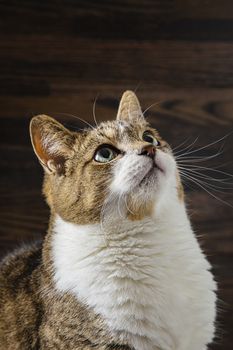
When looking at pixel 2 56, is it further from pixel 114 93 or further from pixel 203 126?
pixel 203 126

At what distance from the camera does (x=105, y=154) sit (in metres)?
1.12

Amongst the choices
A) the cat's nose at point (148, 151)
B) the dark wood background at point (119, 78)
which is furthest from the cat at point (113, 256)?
the dark wood background at point (119, 78)

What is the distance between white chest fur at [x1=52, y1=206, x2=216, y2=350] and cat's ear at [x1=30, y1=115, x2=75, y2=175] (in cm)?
12

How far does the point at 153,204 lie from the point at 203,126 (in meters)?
0.55

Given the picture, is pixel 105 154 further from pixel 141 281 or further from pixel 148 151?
pixel 141 281

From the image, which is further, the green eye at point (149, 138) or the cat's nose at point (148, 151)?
the green eye at point (149, 138)

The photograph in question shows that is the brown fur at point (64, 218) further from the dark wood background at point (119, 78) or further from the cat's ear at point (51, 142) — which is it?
the dark wood background at point (119, 78)

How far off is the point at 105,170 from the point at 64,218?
0.13 meters

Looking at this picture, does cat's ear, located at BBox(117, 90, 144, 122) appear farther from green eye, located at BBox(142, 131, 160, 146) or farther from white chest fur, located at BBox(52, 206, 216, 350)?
white chest fur, located at BBox(52, 206, 216, 350)

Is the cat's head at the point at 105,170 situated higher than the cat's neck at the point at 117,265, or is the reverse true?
the cat's head at the point at 105,170

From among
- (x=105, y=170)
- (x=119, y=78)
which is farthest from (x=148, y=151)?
(x=119, y=78)

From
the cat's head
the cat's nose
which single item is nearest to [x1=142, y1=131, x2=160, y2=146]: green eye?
the cat's head

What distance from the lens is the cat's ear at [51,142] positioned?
1.11 meters

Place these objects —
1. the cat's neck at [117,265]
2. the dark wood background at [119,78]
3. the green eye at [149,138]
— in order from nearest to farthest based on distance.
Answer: the cat's neck at [117,265] → the green eye at [149,138] → the dark wood background at [119,78]
